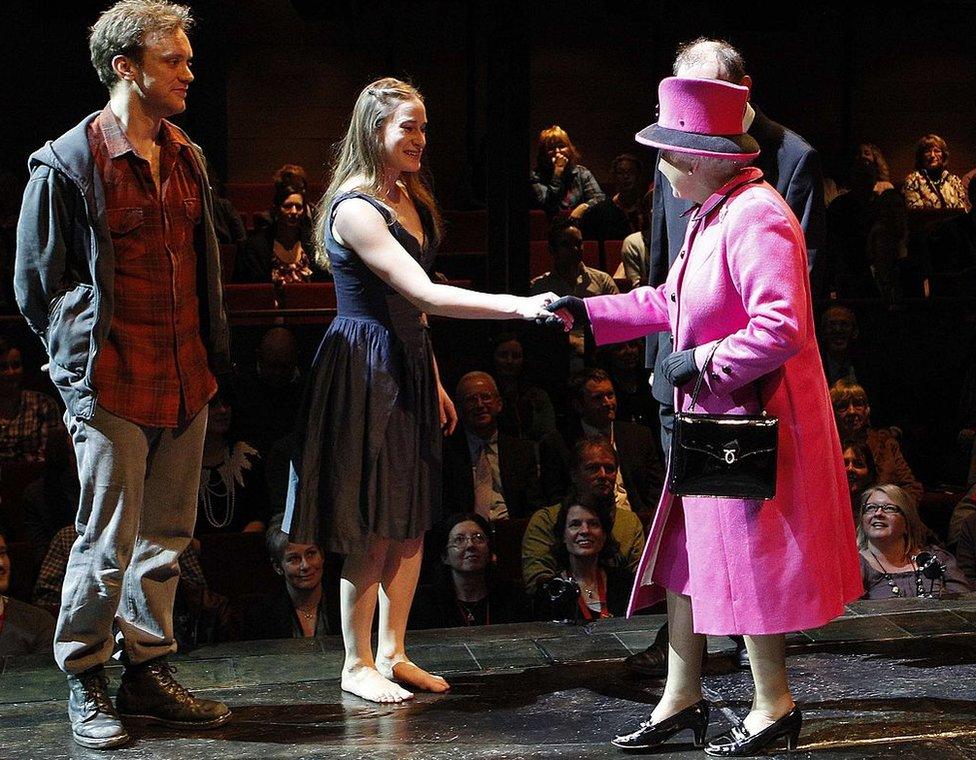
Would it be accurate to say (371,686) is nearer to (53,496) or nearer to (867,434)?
(53,496)

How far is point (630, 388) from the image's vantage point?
6457 millimetres

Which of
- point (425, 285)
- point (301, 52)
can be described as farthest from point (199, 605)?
point (301, 52)

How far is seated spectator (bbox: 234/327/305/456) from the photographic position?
5.74 metres

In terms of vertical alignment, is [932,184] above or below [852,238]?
above

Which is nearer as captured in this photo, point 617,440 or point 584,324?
point 584,324

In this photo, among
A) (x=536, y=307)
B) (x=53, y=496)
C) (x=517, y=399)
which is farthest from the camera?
(x=517, y=399)

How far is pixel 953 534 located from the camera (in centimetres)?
516

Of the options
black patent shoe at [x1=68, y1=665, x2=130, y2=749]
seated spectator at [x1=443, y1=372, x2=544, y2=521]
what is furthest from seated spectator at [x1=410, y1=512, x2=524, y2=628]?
black patent shoe at [x1=68, y1=665, x2=130, y2=749]

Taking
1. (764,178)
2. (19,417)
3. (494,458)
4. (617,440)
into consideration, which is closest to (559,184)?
(617,440)

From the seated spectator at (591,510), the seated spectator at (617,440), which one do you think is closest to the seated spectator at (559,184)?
the seated spectator at (617,440)

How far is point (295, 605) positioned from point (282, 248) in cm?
299

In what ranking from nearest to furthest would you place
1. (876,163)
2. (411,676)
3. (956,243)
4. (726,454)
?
(726,454), (411,676), (956,243), (876,163)

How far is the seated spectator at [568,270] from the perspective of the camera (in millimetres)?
7012

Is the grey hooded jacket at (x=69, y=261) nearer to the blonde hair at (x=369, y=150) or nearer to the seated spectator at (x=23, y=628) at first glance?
the blonde hair at (x=369, y=150)
